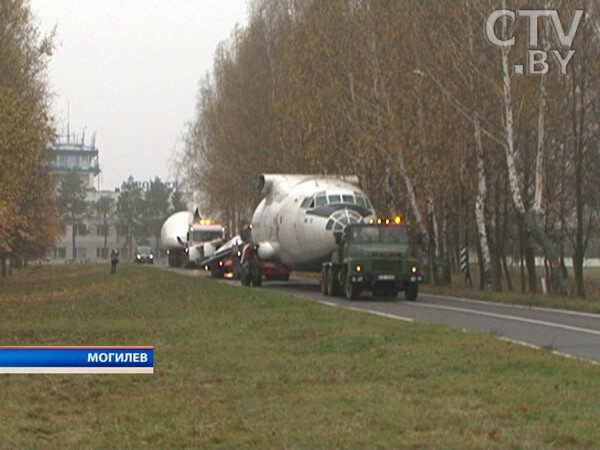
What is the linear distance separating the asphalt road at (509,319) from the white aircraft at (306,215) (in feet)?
8.74

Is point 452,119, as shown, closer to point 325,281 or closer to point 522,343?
point 325,281

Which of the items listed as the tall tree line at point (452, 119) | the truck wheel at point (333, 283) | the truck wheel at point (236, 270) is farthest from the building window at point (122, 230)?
the truck wheel at point (333, 283)

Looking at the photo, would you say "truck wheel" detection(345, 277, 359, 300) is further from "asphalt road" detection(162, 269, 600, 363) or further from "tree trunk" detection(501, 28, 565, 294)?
"tree trunk" detection(501, 28, 565, 294)

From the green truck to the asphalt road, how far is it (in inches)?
18.8

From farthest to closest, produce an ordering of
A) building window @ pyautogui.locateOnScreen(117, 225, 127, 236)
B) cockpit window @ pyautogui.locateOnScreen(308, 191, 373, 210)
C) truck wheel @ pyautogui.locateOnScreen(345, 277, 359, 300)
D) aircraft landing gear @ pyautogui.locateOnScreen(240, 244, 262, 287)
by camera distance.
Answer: building window @ pyautogui.locateOnScreen(117, 225, 127, 236)
aircraft landing gear @ pyautogui.locateOnScreen(240, 244, 262, 287)
cockpit window @ pyautogui.locateOnScreen(308, 191, 373, 210)
truck wheel @ pyautogui.locateOnScreen(345, 277, 359, 300)

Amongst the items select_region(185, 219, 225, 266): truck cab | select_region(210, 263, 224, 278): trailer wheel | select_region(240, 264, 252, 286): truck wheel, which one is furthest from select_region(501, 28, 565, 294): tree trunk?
select_region(185, 219, 225, 266): truck cab

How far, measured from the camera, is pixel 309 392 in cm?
1356

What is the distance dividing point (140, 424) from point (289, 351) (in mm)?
6865

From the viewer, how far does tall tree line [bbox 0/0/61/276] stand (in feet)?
116

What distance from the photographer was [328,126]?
159 ft

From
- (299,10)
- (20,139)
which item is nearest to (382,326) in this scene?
(20,139)

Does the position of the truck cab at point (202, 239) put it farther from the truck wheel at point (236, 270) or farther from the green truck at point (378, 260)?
the green truck at point (378, 260)

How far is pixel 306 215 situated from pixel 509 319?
49.9ft

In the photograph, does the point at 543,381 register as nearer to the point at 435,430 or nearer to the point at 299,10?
the point at 435,430
